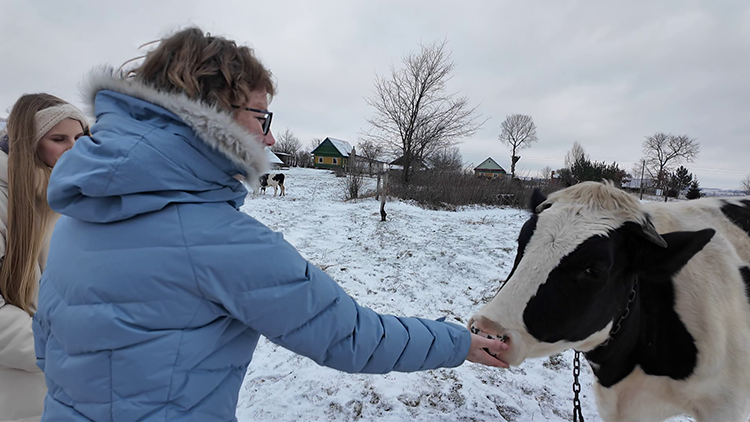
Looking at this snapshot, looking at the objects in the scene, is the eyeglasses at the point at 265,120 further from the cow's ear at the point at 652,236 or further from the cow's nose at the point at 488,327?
the cow's ear at the point at 652,236

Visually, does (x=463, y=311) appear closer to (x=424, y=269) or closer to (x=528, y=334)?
(x=424, y=269)

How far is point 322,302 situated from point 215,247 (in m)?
0.32

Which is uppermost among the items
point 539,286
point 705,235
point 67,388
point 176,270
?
point 705,235

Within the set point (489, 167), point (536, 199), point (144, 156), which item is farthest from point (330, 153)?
point (144, 156)

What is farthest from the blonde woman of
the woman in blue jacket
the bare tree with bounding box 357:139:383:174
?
the bare tree with bounding box 357:139:383:174

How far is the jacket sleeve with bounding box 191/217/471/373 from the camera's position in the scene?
82 cm

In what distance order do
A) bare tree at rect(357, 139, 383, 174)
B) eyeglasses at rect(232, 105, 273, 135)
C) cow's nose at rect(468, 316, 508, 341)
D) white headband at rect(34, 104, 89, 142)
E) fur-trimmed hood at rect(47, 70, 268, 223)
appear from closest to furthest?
fur-trimmed hood at rect(47, 70, 268, 223) → eyeglasses at rect(232, 105, 273, 135) → cow's nose at rect(468, 316, 508, 341) → white headband at rect(34, 104, 89, 142) → bare tree at rect(357, 139, 383, 174)

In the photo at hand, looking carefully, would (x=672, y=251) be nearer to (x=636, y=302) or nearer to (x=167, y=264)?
(x=636, y=302)

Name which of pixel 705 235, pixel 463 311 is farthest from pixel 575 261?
pixel 463 311

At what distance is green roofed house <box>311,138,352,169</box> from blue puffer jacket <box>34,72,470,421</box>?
50.9 m

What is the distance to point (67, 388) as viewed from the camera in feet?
2.76

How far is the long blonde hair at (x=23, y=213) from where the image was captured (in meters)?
1.38

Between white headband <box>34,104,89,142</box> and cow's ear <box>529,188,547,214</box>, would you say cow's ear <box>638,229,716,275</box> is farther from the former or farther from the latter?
white headband <box>34,104,89,142</box>

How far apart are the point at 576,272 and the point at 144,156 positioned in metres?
1.62
